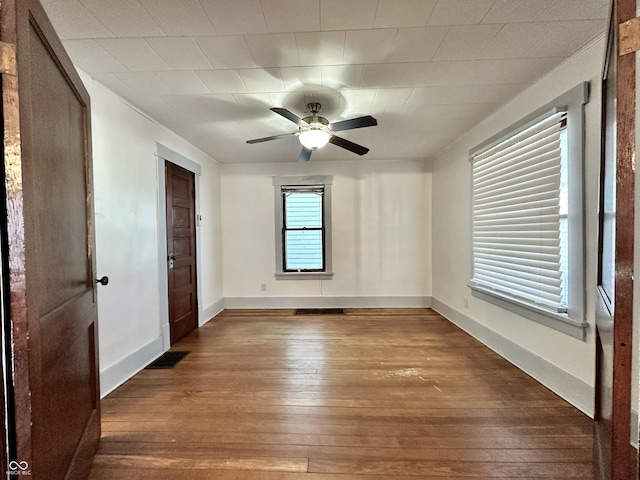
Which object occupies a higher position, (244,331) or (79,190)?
(79,190)

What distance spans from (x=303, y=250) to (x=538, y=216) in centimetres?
332

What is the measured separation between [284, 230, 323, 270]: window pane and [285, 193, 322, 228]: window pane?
0.14 meters

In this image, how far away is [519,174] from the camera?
255cm

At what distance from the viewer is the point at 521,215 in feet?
8.30

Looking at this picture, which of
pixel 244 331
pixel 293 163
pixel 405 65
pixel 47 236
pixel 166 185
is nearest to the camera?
pixel 47 236

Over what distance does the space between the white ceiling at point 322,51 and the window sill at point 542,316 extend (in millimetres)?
1826

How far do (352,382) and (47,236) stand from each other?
7.16ft

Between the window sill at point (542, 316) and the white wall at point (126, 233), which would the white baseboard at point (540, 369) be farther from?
the white wall at point (126, 233)

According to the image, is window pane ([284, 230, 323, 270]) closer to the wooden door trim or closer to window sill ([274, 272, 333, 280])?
window sill ([274, 272, 333, 280])

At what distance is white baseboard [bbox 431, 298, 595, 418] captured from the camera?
1960 millimetres

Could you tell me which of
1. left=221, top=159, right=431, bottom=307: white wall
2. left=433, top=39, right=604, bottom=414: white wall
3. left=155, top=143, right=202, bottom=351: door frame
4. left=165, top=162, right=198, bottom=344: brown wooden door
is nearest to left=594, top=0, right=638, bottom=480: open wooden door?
left=433, top=39, right=604, bottom=414: white wall

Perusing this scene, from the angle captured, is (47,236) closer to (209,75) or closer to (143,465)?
(143,465)

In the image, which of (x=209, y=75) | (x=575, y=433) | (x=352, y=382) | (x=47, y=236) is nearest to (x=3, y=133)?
(x=47, y=236)

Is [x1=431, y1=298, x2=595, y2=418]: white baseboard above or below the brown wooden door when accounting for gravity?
below
